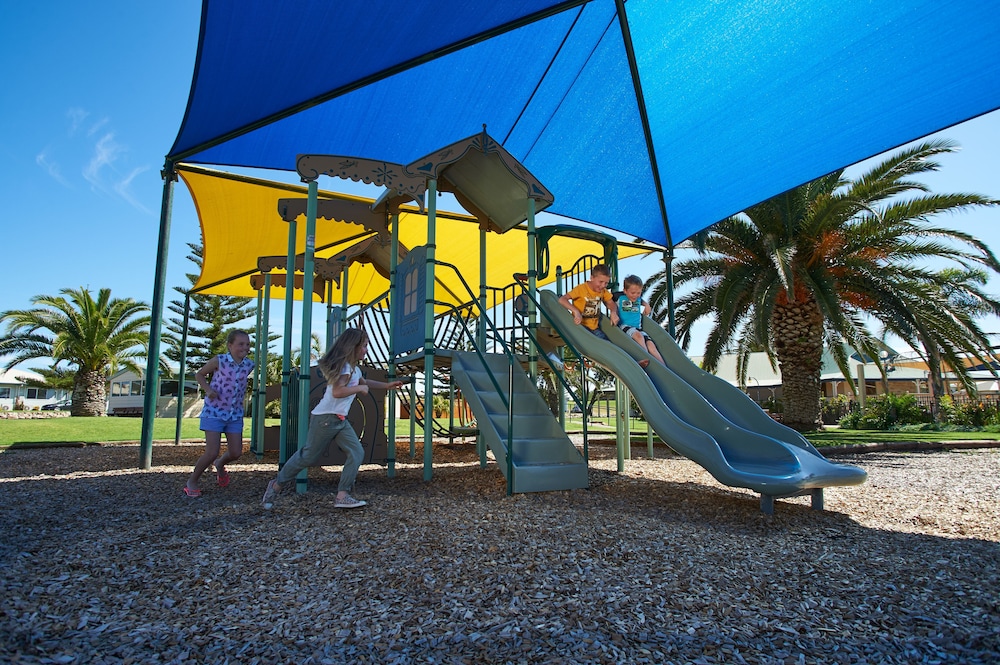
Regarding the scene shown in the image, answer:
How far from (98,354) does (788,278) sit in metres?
27.7

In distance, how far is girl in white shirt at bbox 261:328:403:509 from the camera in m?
4.40

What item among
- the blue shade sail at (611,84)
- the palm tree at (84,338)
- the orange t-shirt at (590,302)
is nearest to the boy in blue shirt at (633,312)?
the orange t-shirt at (590,302)

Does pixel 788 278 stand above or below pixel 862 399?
above

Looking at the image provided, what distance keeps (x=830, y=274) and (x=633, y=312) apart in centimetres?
816

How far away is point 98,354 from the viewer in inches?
1000

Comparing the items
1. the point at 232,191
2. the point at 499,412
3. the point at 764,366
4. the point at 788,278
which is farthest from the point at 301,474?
the point at 764,366

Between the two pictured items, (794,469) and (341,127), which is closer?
(794,469)

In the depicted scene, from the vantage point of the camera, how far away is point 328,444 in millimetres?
4473

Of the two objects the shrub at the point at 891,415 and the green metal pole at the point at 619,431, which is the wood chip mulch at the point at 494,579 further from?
the shrub at the point at 891,415

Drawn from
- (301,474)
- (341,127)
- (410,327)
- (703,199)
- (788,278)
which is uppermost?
(341,127)

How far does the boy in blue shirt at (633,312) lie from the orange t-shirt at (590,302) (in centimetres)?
22

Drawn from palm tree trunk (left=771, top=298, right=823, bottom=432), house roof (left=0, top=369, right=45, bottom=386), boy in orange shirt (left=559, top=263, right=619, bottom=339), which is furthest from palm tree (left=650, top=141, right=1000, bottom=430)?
house roof (left=0, top=369, right=45, bottom=386)

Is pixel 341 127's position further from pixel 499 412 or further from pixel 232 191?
pixel 499 412

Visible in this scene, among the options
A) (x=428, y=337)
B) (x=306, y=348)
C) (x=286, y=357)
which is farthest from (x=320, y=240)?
(x=306, y=348)
